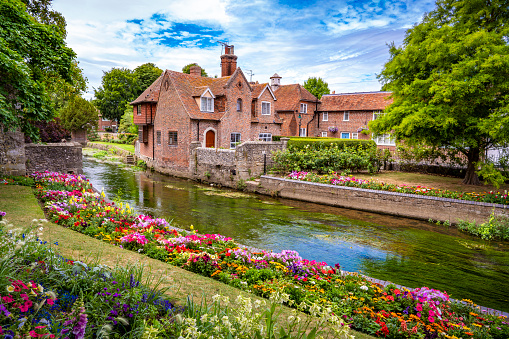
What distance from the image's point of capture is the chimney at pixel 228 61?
33.5 metres

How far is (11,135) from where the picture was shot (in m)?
14.8

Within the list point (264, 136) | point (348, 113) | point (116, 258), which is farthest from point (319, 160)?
point (348, 113)

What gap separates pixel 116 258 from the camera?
6.57 metres

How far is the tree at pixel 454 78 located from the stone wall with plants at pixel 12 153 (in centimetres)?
1890

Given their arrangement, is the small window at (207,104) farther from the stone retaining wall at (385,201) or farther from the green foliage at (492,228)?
the green foliage at (492,228)

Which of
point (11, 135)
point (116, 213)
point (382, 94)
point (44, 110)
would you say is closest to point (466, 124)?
point (116, 213)

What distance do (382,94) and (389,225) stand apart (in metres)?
30.0

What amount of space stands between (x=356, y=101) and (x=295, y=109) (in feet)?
26.4

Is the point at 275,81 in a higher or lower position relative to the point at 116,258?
higher

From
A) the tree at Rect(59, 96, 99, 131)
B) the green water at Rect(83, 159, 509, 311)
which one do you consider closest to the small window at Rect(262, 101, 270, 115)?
the green water at Rect(83, 159, 509, 311)

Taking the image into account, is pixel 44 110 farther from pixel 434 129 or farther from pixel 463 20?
pixel 463 20

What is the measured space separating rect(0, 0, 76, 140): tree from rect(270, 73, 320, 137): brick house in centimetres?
3135

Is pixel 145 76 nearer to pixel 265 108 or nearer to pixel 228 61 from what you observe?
pixel 228 61

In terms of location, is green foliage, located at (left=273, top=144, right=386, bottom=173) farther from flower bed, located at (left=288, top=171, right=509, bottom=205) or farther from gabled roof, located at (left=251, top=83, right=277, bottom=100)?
gabled roof, located at (left=251, top=83, right=277, bottom=100)
